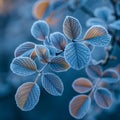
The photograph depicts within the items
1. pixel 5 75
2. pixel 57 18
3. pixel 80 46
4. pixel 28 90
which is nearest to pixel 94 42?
pixel 80 46

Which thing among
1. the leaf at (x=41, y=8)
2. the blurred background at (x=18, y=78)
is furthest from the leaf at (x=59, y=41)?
the blurred background at (x=18, y=78)

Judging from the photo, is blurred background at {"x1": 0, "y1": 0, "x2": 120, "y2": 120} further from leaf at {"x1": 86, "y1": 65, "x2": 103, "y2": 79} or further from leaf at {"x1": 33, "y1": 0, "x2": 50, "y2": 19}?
leaf at {"x1": 86, "y1": 65, "x2": 103, "y2": 79}

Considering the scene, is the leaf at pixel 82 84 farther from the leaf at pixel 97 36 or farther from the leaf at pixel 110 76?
the leaf at pixel 97 36

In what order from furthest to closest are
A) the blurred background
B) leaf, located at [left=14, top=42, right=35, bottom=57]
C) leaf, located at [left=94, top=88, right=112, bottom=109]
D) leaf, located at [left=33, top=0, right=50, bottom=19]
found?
the blurred background, leaf, located at [left=33, top=0, right=50, bottom=19], leaf, located at [left=94, top=88, right=112, bottom=109], leaf, located at [left=14, top=42, right=35, bottom=57]

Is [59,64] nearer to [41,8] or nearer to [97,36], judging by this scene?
[97,36]

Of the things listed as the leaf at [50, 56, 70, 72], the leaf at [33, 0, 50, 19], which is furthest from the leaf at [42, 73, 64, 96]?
the leaf at [33, 0, 50, 19]

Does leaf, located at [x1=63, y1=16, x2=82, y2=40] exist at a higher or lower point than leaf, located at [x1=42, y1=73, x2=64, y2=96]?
higher

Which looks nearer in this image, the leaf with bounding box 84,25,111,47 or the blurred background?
the leaf with bounding box 84,25,111,47
